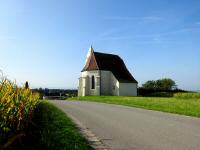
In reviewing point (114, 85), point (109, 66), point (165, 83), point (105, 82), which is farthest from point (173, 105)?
point (165, 83)

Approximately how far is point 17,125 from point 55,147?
1.11m

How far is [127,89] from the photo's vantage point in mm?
51000

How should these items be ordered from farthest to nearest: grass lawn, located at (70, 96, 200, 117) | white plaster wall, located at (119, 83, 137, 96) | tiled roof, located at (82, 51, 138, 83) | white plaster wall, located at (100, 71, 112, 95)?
tiled roof, located at (82, 51, 138, 83) → white plaster wall, located at (100, 71, 112, 95) → white plaster wall, located at (119, 83, 137, 96) → grass lawn, located at (70, 96, 200, 117)

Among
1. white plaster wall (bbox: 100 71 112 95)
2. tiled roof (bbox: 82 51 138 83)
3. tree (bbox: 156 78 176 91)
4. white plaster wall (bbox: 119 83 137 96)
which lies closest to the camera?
white plaster wall (bbox: 119 83 137 96)

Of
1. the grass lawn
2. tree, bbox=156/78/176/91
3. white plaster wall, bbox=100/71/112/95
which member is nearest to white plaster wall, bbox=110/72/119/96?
white plaster wall, bbox=100/71/112/95

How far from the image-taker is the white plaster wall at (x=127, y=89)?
163 ft

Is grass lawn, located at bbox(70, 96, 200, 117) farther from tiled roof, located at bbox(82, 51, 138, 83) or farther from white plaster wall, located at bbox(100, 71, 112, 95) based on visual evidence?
tiled roof, located at bbox(82, 51, 138, 83)

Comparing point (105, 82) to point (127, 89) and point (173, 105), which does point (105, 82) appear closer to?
point (127, 89)

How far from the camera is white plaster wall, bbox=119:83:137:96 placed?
49812 mm

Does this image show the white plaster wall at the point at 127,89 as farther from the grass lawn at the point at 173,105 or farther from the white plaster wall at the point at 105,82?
the grass lawn at the point at 173,105

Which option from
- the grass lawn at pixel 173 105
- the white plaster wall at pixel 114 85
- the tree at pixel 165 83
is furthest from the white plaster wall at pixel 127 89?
the tree at pixel 165 83

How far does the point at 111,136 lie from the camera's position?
9266mm

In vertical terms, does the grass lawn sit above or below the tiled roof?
below

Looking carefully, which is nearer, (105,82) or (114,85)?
(114,85)
